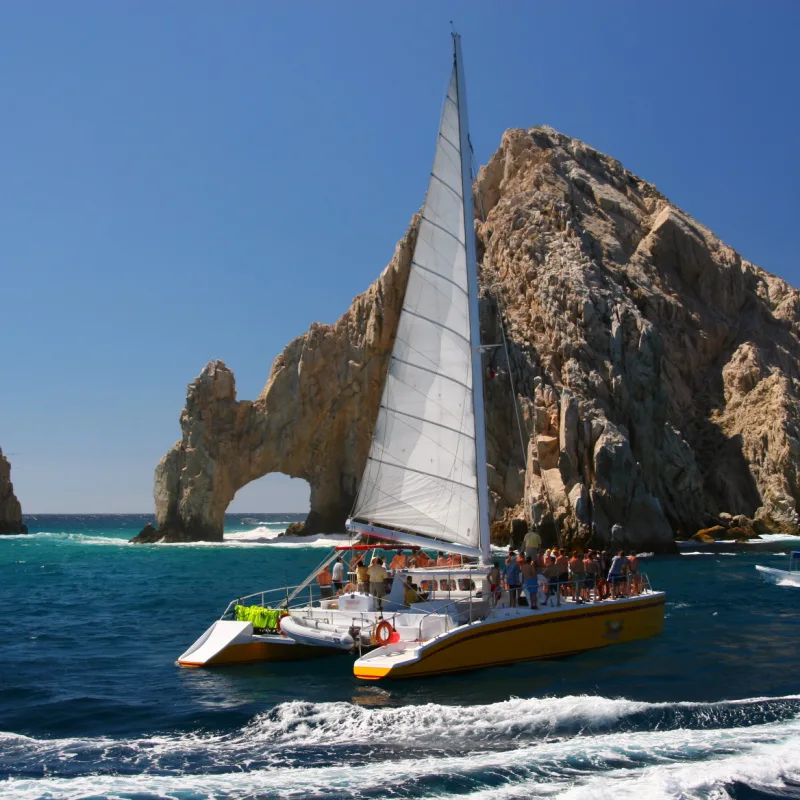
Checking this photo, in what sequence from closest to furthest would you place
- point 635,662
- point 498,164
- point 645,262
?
point 635,662
point 645,262
point 498,164

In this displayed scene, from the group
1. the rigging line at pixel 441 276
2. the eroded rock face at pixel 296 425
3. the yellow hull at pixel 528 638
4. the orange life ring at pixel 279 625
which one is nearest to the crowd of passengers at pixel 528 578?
the yellow hull at pixel 528 638

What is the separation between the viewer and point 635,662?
17438 mm

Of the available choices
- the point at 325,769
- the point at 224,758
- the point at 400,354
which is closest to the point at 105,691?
the point at 224,758

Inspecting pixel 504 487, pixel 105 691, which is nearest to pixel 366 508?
pixel 105 691

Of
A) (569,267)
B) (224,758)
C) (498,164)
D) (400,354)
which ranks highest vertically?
(498,164)

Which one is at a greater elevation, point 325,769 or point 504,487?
point 504,487

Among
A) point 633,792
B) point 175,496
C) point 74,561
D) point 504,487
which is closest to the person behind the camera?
point 633,792

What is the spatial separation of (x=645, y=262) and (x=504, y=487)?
30.3m

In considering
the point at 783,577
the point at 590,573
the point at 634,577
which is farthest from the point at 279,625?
the point at 783,577

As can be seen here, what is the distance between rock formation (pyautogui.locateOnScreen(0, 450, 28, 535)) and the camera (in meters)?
100

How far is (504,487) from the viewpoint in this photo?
64938 mm

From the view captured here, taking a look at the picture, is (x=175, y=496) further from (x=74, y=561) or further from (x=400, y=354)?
(x=400, y=354)

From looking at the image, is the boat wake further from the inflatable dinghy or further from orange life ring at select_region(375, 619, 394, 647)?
the inflatable dinghy

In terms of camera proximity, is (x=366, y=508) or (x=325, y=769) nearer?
(x=325, y=769)
